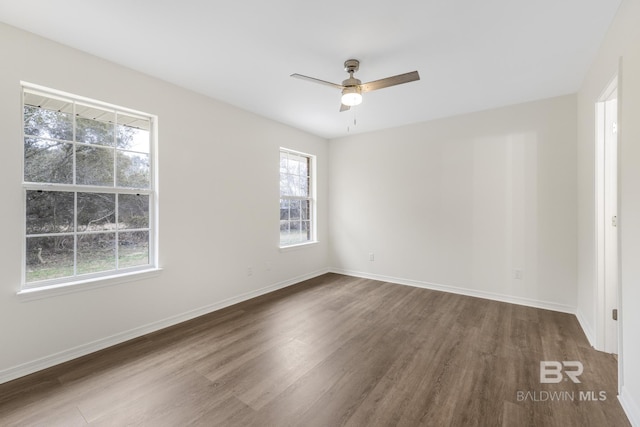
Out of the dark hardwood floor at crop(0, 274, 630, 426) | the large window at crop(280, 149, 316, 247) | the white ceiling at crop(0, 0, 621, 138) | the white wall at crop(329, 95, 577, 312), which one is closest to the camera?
the dark hardwood floor at crop(0, 274, 630, 426)

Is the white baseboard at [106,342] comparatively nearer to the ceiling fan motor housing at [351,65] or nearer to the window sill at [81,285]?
the window sill at [81,285]

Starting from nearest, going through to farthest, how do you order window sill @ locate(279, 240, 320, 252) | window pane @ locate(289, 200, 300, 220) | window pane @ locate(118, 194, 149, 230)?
1. window pane @ locate(118, 194, 149, 230)
2. window sill @ locate(279, 240, 320, 252)
3. window pane @ locate(289, 200, 300, 220)

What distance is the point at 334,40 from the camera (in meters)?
2.20

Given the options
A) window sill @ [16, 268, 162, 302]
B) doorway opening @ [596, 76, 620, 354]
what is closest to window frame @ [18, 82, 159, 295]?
window sill @ [16, 268, 162, 302]

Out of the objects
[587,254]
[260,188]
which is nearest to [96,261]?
[260,188]

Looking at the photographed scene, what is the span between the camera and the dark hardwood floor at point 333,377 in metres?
1.67

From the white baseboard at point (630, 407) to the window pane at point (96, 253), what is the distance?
4040 millimetres

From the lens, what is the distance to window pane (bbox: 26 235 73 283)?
2178 mm

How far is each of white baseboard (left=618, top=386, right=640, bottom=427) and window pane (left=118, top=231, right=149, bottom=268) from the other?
397cm

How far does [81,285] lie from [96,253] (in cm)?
31

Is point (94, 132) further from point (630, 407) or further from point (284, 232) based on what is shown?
point (630, 407)

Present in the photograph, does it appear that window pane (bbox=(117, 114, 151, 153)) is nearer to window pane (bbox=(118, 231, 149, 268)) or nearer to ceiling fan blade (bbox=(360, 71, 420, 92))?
window pane (bbox=(118, 231, 149, 268))

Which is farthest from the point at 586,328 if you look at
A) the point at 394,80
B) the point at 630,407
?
the point at 394,80

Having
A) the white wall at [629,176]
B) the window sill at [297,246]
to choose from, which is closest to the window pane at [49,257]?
the window sill at [297,246]
